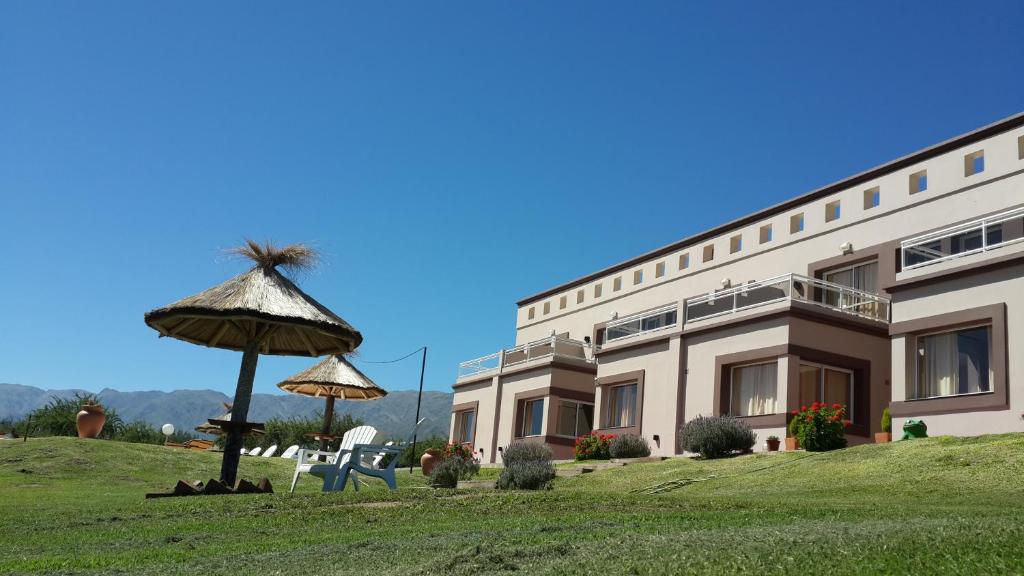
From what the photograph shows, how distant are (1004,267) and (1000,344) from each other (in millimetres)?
1436

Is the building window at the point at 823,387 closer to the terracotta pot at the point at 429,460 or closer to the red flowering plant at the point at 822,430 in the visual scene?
the red flowering plant at the point at 822,430

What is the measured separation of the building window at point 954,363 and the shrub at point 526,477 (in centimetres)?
789

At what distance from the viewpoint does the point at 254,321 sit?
15273mm

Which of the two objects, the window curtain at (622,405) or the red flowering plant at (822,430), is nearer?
the red flowering plant at (822,430)

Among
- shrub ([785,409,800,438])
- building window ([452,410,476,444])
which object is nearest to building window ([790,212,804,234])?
shrub ([785,409,800,438])

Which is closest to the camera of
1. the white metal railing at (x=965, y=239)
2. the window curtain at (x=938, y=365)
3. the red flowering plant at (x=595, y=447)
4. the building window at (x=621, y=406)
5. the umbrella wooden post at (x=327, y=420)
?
the window curtain at (x=938, y=365)

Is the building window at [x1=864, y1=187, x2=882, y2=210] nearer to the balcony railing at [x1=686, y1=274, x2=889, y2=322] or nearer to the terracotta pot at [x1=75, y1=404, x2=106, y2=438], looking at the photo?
the balcony railing at [x1=686, y1=274, x2=889, y2=322]

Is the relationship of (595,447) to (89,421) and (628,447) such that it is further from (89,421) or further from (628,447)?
(89,421)

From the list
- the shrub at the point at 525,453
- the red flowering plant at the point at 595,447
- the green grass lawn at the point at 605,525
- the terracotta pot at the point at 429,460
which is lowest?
the green grass lawn at the point at 605,525

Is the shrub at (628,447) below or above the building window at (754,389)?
below

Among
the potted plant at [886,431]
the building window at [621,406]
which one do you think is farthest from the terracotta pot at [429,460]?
the potted plant at [886,431]

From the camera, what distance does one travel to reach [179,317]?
1537 cm

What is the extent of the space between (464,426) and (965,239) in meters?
19.9

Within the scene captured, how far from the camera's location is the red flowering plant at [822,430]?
59.0 ft
